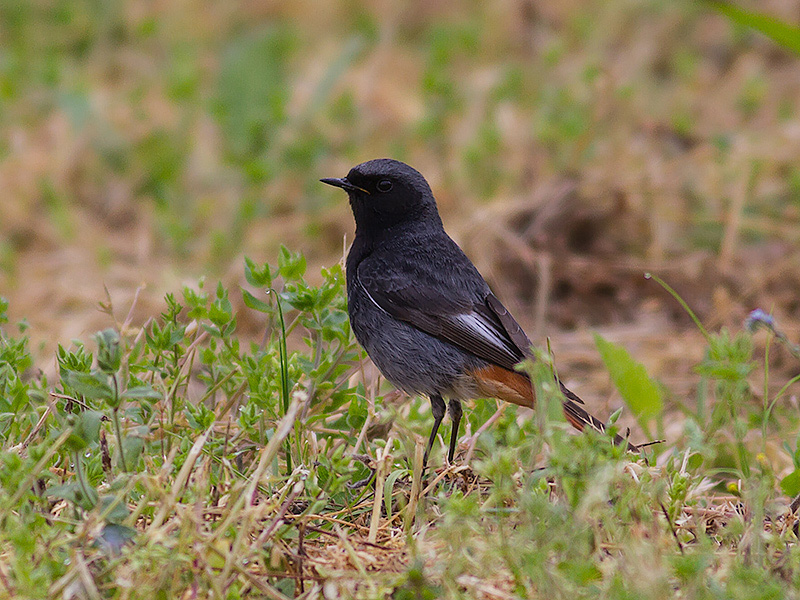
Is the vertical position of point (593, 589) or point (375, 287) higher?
point (375, 287)

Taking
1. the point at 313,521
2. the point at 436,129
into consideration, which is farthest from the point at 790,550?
the point at 436,129

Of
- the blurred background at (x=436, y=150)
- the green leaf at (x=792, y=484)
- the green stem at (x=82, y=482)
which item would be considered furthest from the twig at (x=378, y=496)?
the blurred background at (x=436, y=150)

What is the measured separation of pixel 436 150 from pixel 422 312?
14.4 feet

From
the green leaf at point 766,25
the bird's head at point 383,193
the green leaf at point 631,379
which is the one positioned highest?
the green leaf at point 766,25

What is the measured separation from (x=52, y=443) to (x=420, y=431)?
4.00ft

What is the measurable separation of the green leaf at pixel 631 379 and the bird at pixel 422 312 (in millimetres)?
272

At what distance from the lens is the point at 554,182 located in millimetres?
6898

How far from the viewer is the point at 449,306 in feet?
12.8

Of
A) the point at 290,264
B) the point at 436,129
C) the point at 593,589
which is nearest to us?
the point at 593,589

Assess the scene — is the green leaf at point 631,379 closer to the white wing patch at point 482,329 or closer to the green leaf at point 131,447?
the white wing patch at point 482,329

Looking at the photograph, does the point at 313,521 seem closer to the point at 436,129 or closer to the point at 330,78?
the point at 436,129

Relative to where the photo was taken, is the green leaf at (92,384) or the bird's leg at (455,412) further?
the bird's leg at (455,412)

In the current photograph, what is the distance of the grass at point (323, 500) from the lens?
94.6 inches

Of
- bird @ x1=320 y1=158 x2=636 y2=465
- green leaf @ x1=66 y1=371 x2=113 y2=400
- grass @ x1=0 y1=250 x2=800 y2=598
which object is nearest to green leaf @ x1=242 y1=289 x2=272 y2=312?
grass @ x1=0 y1=250 x2=800 y2=598
